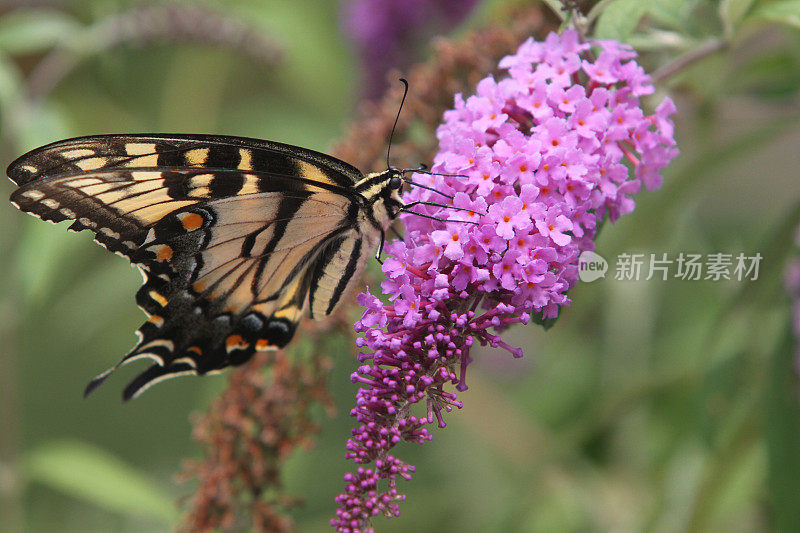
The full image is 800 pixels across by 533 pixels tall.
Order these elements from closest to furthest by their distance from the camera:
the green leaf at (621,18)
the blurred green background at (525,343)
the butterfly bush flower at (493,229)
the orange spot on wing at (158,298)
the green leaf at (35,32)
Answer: the butterfly bush flower at (493,229), the green leaf at (621,18), the orange spot on wing at (158,298), the blurred green background at (525,343), the green leaf at (35,32)

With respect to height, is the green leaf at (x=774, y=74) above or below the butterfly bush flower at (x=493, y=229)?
above

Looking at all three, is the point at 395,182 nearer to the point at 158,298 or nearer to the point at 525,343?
the point at 158,298

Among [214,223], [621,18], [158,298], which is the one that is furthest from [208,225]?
[621,18]

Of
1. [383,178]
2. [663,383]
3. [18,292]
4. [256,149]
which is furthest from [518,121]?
[18,292]


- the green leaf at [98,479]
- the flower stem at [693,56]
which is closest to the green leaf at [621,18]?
the flower stem at [693,56]

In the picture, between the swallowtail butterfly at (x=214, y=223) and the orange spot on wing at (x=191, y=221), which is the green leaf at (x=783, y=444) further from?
the orange spot on wing at (x=191, y=221)

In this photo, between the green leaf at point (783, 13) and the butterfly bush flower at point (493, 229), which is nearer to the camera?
the butterfly bush flower at point (493, 229)

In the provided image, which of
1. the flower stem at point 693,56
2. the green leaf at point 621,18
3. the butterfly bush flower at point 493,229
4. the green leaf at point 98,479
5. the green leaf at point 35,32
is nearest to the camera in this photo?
the butterfly bush flower at point 493,229
